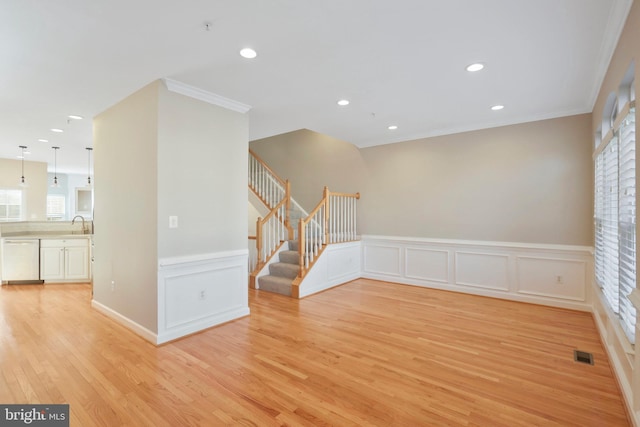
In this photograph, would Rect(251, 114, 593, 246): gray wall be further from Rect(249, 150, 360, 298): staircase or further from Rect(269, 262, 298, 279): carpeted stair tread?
Rect(269, 262, 298, 279): carpeted stair tread

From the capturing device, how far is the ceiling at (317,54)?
6.73 ft

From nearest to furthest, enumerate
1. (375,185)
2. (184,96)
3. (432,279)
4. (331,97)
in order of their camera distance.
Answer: (184,96) < (331,97) < (432,279) < (375,185)

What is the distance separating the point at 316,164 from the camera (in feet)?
23.1

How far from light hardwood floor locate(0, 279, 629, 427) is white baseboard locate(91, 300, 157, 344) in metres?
0.08

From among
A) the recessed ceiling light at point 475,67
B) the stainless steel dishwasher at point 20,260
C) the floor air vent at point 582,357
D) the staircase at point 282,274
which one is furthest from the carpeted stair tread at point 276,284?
the stainless steel dishwasher at point 20,260

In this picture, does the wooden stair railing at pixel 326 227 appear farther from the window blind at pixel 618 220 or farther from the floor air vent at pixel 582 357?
the window blind at pixel 618 220

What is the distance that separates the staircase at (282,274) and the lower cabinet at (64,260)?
3425mm

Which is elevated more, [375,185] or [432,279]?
[375,185]

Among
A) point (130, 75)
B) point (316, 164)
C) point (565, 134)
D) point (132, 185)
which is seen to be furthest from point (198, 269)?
point (565, 134)

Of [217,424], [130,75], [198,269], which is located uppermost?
[130,75]

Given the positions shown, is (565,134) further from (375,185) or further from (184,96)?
(184,96)

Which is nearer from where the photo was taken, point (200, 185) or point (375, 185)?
point (200, 185)

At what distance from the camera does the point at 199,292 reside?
11.2ft

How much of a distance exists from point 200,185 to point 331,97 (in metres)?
1.83
